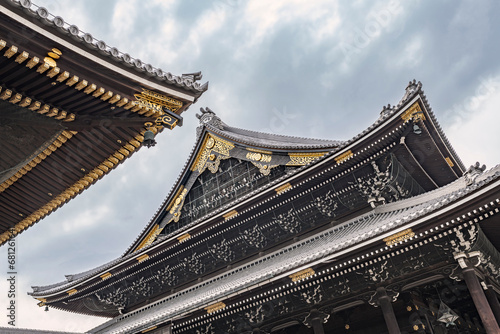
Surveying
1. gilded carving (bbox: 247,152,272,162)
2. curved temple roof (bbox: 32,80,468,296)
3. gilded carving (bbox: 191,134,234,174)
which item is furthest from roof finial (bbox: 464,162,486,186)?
gilded carving (bbox: 191,134,234,174)

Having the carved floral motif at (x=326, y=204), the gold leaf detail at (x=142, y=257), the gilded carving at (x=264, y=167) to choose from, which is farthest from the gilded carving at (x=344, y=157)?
the gold leaf detail at (x=142, y=257)

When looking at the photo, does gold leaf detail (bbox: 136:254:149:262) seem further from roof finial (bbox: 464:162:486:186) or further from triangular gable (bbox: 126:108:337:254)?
roof finial (bbox: 464:162:486:186)

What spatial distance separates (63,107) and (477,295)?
31.9ft

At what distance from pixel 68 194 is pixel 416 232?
312 inches

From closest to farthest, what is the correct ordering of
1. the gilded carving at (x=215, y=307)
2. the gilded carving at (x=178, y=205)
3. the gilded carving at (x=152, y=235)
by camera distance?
the gilded carving at (x=215, y=307) < the gilded carving at (x=178, y=205) < the gilded carving at (x=152, y=235)

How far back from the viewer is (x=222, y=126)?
2153 cm

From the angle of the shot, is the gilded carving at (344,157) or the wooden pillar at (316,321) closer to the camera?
the wooden pillar at (316,321)

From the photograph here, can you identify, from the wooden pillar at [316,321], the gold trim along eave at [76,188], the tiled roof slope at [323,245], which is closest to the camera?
the gold trim along eave at [76,188]

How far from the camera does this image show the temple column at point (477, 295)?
28.2 ft

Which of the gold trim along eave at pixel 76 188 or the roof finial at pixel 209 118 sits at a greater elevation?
the roof finial at pixel 209 118

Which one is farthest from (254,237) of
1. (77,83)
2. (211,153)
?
(77,83)

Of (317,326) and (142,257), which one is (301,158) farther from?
(142,257)

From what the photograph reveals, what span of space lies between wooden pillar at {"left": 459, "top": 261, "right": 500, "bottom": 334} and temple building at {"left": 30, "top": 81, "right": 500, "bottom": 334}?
0.02 m

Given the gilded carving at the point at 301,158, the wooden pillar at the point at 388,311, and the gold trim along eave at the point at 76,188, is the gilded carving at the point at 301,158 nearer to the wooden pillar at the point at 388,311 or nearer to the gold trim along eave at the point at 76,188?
the wooden pillar at the point at 388,311
